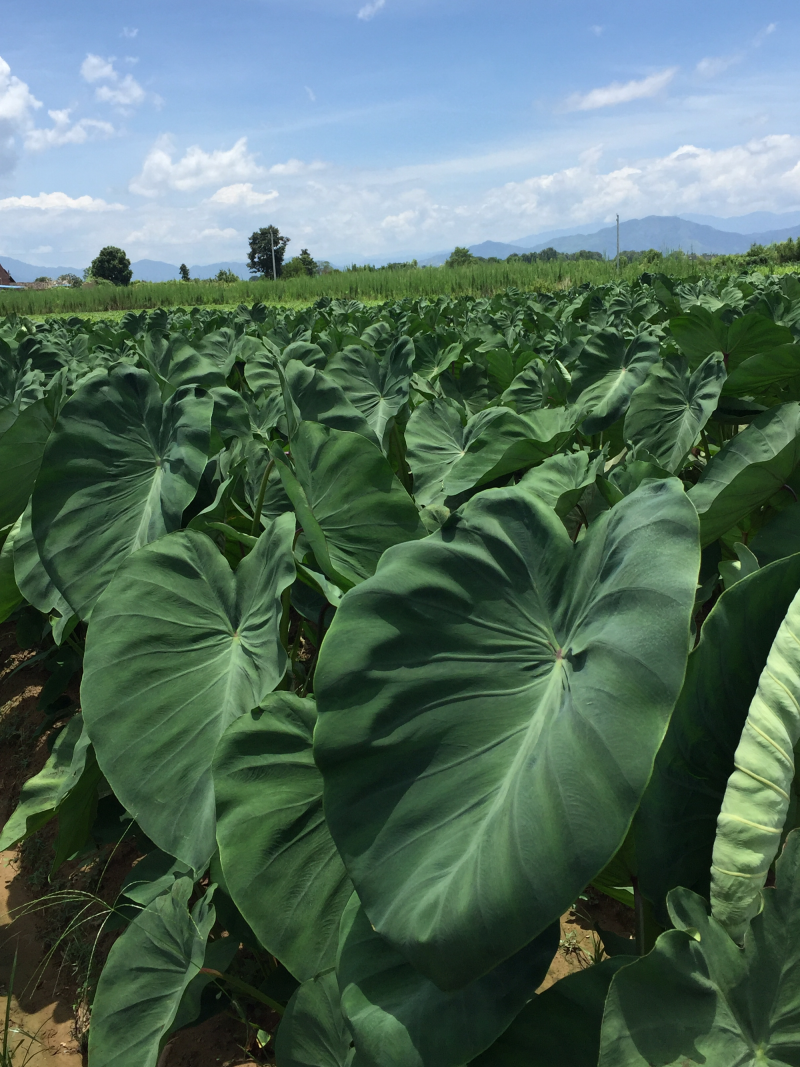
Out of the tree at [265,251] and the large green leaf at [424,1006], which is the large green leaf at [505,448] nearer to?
the large green leaf at [424,1006]

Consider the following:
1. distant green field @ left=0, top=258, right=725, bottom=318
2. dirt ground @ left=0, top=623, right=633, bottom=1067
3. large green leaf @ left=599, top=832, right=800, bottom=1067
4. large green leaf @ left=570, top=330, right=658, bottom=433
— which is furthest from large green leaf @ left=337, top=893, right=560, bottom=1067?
distant green field @ left=0, top=258, right=725, bottom=318

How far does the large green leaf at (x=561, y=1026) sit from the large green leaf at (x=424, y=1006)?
37 millimetres

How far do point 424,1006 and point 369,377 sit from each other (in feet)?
6.72

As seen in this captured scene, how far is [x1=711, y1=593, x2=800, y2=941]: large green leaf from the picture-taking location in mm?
549

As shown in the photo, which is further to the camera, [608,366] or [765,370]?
[608,366]

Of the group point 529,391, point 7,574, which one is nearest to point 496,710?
point 7,574

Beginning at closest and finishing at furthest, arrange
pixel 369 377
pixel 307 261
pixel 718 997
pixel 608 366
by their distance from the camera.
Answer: pixel 718 997 < pixel 608 366 < pixel 369 377 < pixel 307 261

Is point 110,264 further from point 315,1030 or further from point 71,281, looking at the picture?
point 315,1030

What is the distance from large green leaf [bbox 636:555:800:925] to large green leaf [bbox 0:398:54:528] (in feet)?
4.78

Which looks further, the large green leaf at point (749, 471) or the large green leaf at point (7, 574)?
the large green leaf at point (7, 574)

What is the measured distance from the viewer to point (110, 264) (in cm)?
5591

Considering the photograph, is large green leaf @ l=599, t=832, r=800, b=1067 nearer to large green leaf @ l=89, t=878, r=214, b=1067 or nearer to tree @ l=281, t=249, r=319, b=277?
large green leaf @ l=89, t=878, r=214, b=1067

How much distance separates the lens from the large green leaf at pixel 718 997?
1.73 ft

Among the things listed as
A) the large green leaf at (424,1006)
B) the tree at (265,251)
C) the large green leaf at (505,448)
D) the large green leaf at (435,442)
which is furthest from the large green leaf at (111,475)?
the tree at (265,251)
